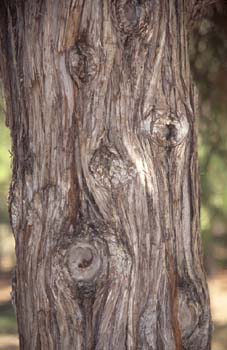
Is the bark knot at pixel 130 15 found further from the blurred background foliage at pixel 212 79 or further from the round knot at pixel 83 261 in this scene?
the blurred background foliage at pixel 212 79

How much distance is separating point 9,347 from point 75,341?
670cm

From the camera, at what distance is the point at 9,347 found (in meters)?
9.59

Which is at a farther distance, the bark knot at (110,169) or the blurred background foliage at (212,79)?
the blurred background foliage at (212,79)

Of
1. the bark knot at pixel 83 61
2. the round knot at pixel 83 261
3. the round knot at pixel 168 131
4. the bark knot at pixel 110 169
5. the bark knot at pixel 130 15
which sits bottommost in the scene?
the round knot at pixel 83 261

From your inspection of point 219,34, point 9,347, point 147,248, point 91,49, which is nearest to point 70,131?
point 91,49

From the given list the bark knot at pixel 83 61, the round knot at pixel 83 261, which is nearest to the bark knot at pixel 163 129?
the bark knot at pixel 83 61

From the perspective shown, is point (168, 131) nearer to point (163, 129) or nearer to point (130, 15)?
point (163, 129)

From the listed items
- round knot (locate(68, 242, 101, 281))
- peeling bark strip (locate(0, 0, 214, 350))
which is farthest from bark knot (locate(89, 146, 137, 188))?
round knot (locate(68, 242, 101, 281))

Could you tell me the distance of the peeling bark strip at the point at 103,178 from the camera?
10.2 ft

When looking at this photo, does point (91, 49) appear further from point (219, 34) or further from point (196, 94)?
point (219, 34)

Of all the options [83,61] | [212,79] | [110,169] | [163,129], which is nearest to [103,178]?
[110,169]

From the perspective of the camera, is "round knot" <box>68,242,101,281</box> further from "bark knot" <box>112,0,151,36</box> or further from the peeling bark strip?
"bark knot" <box>112,0,151,36</box>

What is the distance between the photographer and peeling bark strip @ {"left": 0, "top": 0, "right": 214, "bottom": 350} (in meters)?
3.11

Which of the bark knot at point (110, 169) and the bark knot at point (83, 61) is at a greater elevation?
the bark knot at point (83, 61)
